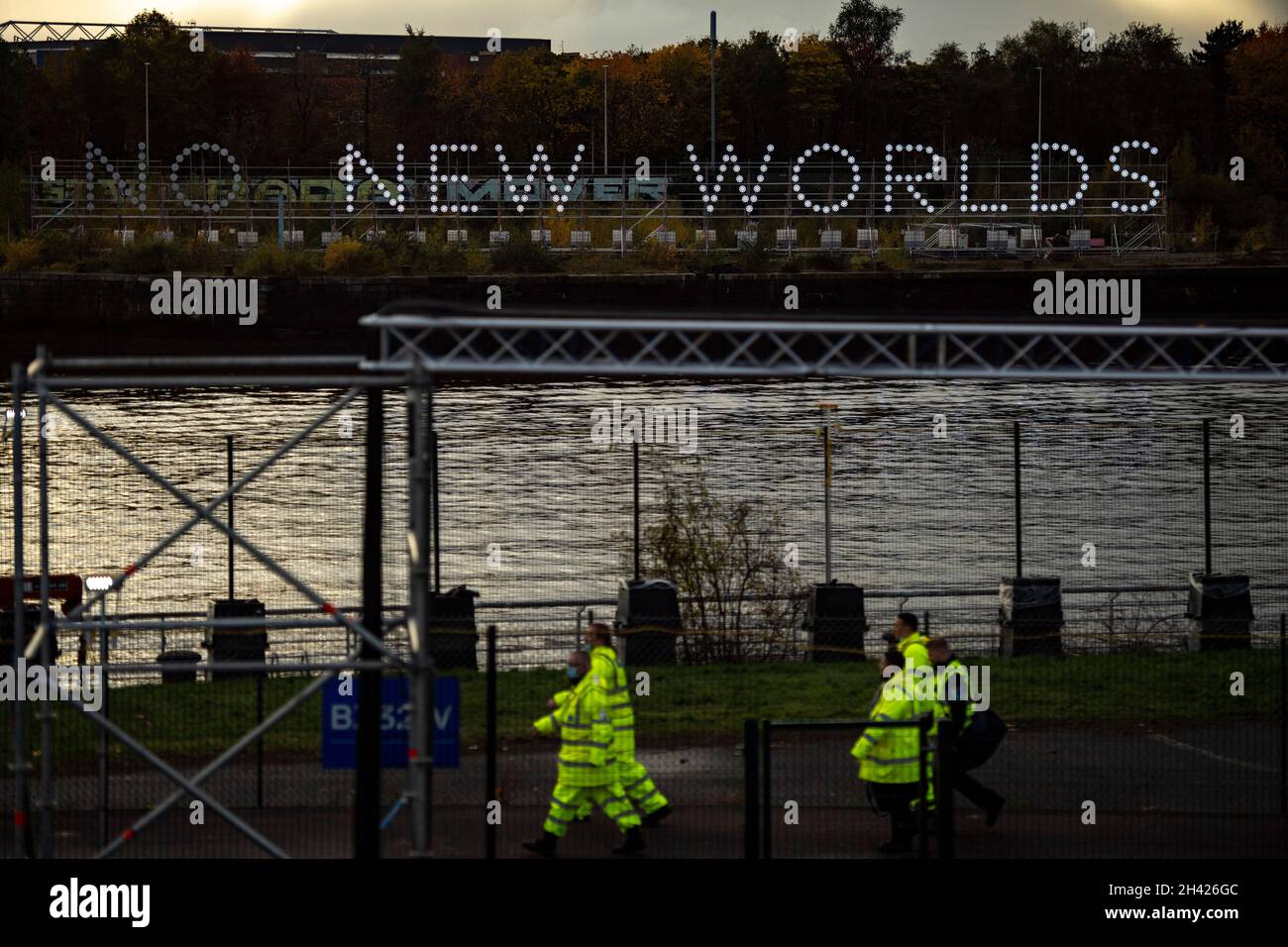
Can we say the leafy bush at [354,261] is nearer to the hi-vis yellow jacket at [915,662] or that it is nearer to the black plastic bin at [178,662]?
the black plastic bin at [178,662]

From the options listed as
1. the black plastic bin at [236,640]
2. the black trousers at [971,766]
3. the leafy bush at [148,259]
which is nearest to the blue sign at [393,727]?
the black trousers at [971,766]

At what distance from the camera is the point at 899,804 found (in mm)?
12156

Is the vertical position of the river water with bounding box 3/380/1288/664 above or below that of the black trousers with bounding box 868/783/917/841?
above

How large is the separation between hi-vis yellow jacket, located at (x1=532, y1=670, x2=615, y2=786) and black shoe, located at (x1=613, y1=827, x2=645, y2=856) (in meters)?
0.39

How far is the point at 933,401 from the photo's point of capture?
44406 millimetres

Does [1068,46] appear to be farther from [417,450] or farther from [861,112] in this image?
[417,450]

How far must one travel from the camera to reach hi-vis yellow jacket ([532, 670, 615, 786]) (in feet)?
39.8

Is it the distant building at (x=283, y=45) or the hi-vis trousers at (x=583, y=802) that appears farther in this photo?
the distant building at (x=283, y=45)

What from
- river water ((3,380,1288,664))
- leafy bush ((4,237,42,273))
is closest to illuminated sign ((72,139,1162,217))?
leafy bush ((4,237,42,273))

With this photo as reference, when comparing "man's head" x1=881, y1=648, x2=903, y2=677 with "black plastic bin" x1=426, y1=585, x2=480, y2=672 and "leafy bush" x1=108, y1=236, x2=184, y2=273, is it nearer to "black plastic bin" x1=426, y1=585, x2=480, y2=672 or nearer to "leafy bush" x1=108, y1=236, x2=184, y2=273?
"black plastic bin" x1=426, y1=585, x2=480, y2=672

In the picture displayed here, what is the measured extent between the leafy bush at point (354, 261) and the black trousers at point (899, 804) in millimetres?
45470

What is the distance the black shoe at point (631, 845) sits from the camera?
12156 millimetres

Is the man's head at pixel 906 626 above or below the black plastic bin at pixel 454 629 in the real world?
above
